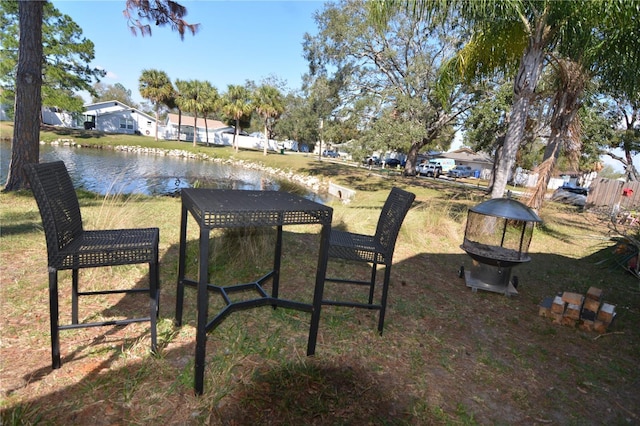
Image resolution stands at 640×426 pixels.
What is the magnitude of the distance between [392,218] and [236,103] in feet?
118

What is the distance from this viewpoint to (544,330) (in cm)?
319

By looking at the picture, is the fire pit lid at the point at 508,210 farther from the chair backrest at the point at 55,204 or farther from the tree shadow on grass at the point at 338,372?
the chair backrest at the point at 55,204

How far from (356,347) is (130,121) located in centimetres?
5052

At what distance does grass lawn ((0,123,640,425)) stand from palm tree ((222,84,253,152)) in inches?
1314

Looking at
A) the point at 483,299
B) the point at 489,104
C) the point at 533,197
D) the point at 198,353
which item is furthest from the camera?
the point at 489,104

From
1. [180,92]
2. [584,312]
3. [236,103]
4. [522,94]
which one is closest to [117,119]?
[180,92]

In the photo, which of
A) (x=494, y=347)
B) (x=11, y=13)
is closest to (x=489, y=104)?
(x=494, y=347)

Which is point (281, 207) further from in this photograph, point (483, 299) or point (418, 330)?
point (483, 299)

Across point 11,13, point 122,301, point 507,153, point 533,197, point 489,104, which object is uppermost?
point 11,13

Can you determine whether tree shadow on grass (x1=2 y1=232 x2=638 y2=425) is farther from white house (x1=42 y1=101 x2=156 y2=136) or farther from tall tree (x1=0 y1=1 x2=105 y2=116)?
white house (x1=42 y1=101 x2=156 y2=136)

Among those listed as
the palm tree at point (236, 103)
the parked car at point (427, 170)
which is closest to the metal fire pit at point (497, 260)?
the parked car at point (427, 170)

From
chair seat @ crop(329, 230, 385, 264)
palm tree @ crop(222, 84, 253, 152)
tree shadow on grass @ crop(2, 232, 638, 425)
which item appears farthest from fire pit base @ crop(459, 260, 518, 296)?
palm tree @ crop(222, 84, 253, 152)

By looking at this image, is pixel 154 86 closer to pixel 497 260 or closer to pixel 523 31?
pixel 523 31

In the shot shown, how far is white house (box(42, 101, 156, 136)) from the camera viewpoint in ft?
130
